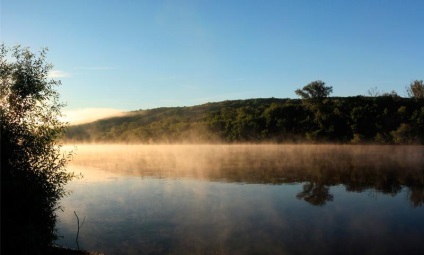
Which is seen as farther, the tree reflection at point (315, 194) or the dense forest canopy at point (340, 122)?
the dense forest canopy at point (340, 122)

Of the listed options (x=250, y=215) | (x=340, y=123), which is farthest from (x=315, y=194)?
(x=340, y=123)

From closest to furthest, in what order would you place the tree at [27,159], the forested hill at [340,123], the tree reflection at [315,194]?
the tree at [27,159]
the tree reflection at [315,194]
the forested hill at [340,123]

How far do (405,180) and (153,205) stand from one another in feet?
123

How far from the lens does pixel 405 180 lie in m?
54.5

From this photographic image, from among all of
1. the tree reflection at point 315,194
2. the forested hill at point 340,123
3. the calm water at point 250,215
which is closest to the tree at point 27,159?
the calm water at point 250,215

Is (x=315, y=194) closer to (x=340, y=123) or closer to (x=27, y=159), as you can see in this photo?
(x=27, y=159)

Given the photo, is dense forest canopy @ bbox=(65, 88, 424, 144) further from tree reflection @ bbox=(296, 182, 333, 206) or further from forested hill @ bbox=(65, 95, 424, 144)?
tree reflection @ bbox=(296, 182, 333, 206)


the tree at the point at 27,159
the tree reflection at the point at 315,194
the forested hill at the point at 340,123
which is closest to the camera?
the tree at the point at 27,159

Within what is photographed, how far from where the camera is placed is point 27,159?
86.2ft

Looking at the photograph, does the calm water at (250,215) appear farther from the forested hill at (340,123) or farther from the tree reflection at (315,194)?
the forested hill at (340,123)

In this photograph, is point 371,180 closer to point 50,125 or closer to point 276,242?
point 276,242

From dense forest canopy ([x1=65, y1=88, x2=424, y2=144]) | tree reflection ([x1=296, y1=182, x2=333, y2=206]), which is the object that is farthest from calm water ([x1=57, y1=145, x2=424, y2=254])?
dense forest canopy ([x1=65, y1=88, x2=424, y2=144])

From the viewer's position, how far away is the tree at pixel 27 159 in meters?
21.0

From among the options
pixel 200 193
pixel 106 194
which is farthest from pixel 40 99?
pixel 200 193
